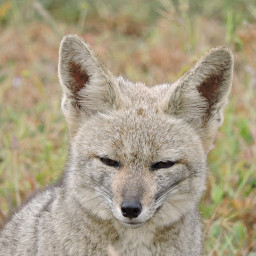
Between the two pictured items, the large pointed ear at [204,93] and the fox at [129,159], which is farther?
the large pointed ear at [204,93]

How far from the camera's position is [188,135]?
4.33 metres

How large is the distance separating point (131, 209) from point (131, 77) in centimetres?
297

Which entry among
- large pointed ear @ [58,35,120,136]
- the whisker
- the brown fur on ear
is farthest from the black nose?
the brown fur on ear

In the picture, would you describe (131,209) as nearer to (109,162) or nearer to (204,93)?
(109,162)

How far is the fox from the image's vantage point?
4035 millimetres

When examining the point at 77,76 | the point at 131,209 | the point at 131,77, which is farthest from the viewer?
the point at 131,77

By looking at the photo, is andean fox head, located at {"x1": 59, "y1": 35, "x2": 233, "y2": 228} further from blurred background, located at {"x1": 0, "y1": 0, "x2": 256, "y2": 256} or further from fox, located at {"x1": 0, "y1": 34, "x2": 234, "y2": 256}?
blurred background, located at {"x1": 0, "y1": 0, "x2": 256, "y2": 256}

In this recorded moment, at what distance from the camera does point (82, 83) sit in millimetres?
4449

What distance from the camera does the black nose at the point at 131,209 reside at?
382cm

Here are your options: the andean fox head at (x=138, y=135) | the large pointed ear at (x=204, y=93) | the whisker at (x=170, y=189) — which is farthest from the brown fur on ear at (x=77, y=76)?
the whisker at (x=170, y=189)

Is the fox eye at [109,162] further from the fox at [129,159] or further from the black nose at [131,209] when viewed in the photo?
the black nose at [131,209]

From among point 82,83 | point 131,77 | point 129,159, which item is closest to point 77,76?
point 82,83

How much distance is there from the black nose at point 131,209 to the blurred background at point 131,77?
1242 mm

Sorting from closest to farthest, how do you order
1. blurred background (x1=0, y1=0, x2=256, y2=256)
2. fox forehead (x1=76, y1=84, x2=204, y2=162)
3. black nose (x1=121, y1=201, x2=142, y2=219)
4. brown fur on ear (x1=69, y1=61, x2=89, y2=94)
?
black nose (x1=121, y1=201, x2=142, y2=219), fox forehead (x1=76, y1=84, x2=204, y2=162), brown fur on ear (x1=69, y1=61, x2=89, y2=94), blurred background (x1=0, y1=0, x2=256, y2=256)
